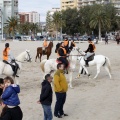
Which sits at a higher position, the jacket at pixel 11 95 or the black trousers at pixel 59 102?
the jacket at pixel 11 95

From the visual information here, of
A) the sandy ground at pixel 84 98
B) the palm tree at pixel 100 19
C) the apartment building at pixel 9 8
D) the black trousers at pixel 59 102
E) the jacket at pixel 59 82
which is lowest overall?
the sandy ground at pixel 84 98

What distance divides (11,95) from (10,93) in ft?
0.22

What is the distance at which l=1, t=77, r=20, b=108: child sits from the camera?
6906 millimetres

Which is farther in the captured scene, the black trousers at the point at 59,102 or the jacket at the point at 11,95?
the black trousers at the point at 59,102

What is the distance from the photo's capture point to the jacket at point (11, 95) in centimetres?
690

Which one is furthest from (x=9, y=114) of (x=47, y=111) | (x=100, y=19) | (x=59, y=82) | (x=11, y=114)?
(x=100, y=19)

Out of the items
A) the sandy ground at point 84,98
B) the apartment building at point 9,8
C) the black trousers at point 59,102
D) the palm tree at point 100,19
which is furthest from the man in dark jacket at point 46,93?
the apartment building at point 9,8

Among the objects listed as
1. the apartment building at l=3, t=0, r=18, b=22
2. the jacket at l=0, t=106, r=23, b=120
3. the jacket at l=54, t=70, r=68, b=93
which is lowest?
the jacket at l=0, t=106, r=23, b=120

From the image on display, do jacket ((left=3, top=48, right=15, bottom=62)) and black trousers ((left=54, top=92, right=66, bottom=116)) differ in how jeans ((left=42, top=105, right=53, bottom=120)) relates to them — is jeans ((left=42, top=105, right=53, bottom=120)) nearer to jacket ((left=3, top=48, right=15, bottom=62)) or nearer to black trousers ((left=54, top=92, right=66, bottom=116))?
black trousers ((left=54, top=92, right=66, bottom=116))

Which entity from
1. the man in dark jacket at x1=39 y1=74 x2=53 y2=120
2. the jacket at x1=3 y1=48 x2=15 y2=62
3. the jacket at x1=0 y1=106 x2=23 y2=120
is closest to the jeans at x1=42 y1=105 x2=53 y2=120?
the man in dark jacket at x1=39 y1=74 x2=53 y2=120

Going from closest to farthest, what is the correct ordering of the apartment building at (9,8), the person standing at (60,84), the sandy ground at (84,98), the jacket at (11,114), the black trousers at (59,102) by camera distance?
the jacket at (11,114) < the person standing at (60,84) < the black trousers at (59,102) < the sandy ground at (84,98) < the apartment building at (9,8)

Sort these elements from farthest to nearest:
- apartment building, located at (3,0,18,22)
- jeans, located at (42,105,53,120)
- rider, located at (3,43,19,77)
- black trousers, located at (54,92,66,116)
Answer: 1. apartment building, located at (3,0,18,22)
2. rider, located at (3,43,19,77)
3. black trousers, located at (54,92,66,116)
4. jeans, located at (42,105,53,120)

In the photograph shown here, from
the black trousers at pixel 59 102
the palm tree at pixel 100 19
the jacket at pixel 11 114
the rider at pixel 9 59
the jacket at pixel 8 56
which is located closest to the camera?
the jacket at pixel 11 114

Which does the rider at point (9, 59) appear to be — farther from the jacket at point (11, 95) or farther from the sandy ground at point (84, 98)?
the jacket at point (11, 95)
